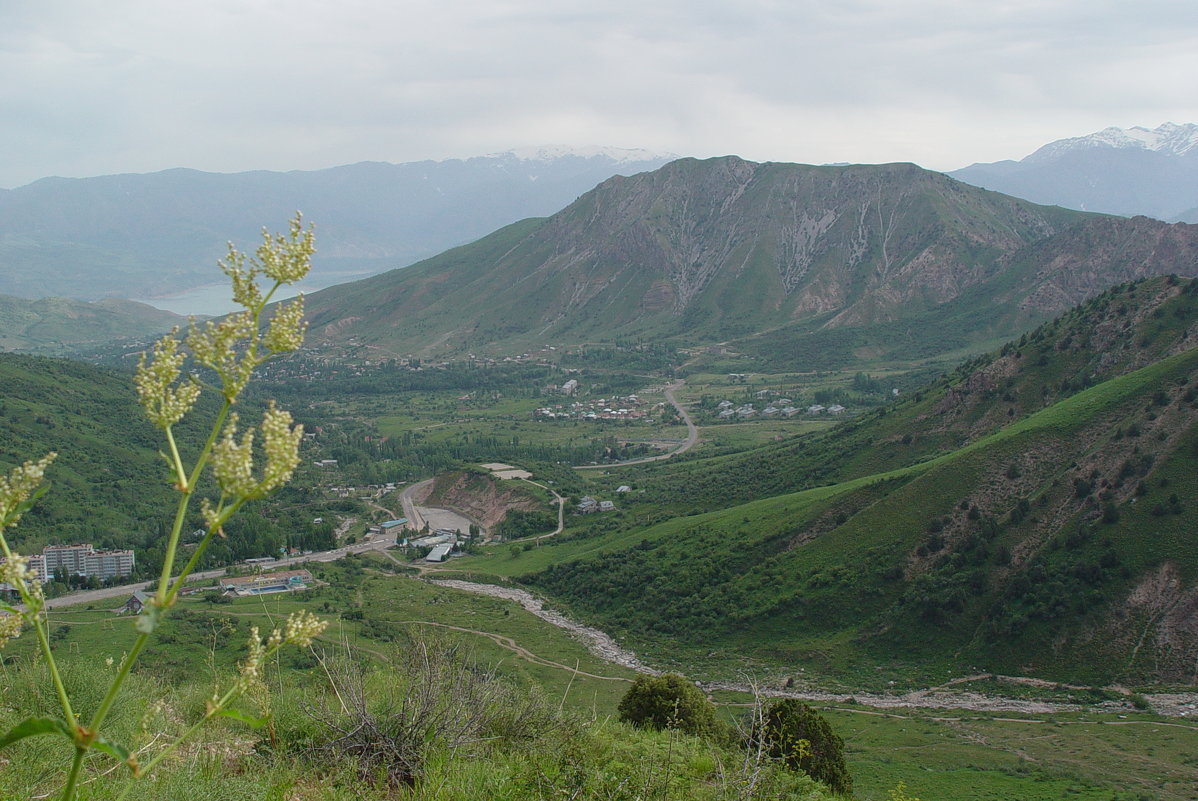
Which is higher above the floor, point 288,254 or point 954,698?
point 288,254

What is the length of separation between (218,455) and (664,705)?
2105 centimetres

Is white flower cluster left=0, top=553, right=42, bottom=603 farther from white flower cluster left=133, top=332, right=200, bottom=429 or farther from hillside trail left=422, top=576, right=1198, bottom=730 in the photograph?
hillside trail left=422, top=576, right=1198, bottom=730

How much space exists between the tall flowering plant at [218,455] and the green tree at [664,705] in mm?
19050

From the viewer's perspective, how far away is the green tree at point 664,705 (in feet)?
69.3

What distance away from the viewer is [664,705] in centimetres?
→ 2217

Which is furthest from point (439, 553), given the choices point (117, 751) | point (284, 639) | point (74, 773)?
point (117, 751)

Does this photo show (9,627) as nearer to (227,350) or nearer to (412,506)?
(227,350)

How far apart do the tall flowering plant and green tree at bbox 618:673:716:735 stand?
1905 centimetres

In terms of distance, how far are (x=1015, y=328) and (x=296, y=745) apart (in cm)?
16822

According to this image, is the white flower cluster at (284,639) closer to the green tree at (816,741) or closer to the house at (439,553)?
the green tree at (816,741)

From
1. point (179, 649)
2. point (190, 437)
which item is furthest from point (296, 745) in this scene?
point (190, 437)

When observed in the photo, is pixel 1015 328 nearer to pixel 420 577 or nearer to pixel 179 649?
pixel 420 577

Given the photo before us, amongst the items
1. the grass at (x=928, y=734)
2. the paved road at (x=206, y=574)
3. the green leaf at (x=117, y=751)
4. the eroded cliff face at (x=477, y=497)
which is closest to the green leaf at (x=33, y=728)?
the green leaf at (x=117, y=751)

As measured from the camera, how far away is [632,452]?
354 feet
